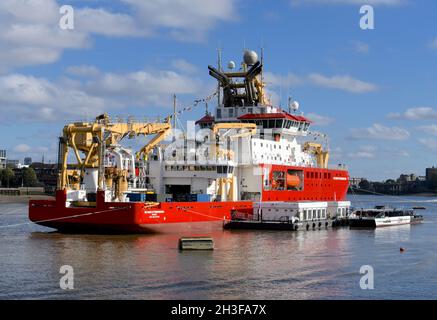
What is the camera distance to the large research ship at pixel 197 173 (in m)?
40.6

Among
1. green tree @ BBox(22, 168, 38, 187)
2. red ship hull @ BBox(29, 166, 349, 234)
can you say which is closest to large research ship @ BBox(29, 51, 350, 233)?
red ship hull @ BBox(29, 166, 349, 234)

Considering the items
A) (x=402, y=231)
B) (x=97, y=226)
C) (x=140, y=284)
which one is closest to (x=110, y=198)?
(x=97, y=226)

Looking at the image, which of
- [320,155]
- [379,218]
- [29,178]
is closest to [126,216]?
[379,218]

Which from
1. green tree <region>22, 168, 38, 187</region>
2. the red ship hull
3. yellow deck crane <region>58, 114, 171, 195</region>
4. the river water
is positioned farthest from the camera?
green tree <region>22, 168, 38, 187</region>

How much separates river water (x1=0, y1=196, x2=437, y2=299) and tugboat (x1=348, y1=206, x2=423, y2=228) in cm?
986

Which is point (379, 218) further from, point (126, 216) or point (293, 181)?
point (126, 216)

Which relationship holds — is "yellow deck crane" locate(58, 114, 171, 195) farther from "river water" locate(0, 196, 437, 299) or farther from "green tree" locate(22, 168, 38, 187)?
"green tree" locate(22, 168, 38, 187)

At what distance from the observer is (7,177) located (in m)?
146

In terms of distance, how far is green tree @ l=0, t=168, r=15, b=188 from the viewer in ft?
479

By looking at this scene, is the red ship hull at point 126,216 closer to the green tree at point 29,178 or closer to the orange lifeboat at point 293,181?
the orange lifeboat at point 293,181

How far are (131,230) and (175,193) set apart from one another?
8559 millimetres

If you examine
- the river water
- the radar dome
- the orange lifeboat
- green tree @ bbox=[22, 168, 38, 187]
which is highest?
the radar dome

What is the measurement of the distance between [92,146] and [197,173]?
312 inches
